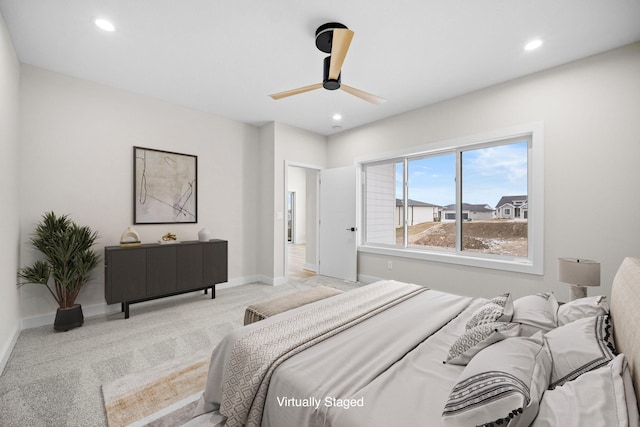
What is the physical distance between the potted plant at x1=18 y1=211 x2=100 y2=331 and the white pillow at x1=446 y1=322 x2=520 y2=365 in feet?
11.5

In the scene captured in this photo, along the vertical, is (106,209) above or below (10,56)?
below

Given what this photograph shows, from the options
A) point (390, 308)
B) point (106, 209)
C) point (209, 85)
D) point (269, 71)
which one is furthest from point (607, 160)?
point (106, 209)

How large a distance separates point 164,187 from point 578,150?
496 cm

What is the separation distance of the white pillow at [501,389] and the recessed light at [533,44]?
2759 millimetres

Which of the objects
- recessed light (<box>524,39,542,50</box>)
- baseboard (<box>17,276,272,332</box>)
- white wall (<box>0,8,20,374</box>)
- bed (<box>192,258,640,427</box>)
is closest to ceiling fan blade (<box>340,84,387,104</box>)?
recessed light (<box>524,39,542,50</box>)

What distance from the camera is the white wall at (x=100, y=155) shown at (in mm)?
2882

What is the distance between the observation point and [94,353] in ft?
7.70

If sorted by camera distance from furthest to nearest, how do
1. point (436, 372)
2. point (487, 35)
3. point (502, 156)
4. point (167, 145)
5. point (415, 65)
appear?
point (167, 145)
point (502, 156)
point (415, 65)
point (487, 35)
point (436, 372)

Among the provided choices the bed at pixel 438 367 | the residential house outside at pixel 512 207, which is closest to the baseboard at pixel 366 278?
the residential house outside at pixel 512 207

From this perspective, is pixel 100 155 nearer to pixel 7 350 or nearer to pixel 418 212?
pixel 7 350

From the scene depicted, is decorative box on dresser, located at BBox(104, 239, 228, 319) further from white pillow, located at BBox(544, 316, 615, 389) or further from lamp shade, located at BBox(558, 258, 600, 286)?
lamp shade, located at BBox(558, 258, 600, 286)

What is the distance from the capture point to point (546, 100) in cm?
297

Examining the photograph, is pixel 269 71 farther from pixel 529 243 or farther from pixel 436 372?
pixel 529 243

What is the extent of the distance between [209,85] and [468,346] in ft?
12.0
